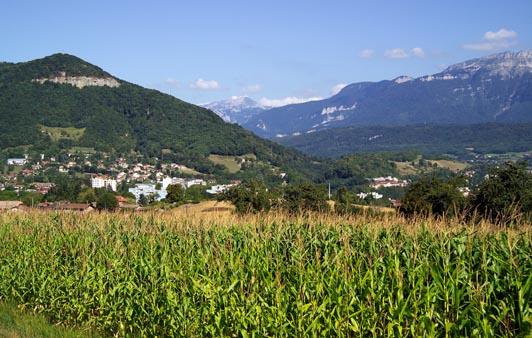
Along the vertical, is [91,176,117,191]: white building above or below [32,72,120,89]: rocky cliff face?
below

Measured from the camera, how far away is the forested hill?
144 metres

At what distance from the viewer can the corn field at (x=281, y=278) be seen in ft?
18.2

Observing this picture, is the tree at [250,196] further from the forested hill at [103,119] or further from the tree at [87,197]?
the forested hill at [103,119]

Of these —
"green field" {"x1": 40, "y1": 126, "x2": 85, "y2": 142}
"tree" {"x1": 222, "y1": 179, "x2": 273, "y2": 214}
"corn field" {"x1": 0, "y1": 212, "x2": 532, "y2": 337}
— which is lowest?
"tree" {"x1": 222, "y1": 179, "x2": 273, "y2": 214}

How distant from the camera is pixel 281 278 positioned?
23.5ft

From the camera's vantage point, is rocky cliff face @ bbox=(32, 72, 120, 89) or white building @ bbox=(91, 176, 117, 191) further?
rocky cliff face @ bbox=(32, 72, 120, 89)

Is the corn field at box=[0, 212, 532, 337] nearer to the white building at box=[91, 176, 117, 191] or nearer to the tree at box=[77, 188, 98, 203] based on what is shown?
the tree at box=[77, 188, 98, 203]

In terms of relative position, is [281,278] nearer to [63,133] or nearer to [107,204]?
[107,204]

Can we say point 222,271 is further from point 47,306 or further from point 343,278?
point 47,306

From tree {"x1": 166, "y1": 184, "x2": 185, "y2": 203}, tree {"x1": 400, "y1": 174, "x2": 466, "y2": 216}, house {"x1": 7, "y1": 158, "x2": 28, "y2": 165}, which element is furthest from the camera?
house {"x1": 7, "y1": 158, "x2": 28, "y2": 165}

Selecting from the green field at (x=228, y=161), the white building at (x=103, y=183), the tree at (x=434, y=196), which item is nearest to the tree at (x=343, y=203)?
the tree at (x=434, y=196)

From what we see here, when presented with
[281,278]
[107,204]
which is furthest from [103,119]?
[281,278]

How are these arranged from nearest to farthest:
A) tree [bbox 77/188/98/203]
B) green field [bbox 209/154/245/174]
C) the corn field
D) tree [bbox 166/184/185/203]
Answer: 1. the corn field
2. tree [bbox 77/188/98/203]
3. tree [bbox 166/184/185/203]
4. green field [bbox 209/154/245/174]

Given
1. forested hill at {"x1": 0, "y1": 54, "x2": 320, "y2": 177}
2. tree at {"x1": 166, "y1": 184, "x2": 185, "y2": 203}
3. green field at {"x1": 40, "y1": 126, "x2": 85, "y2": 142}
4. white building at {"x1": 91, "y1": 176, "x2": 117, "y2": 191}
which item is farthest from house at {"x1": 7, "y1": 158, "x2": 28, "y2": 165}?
tree at {"x1": 166, "y1": 184, "x2": 185, "y2": 203}
